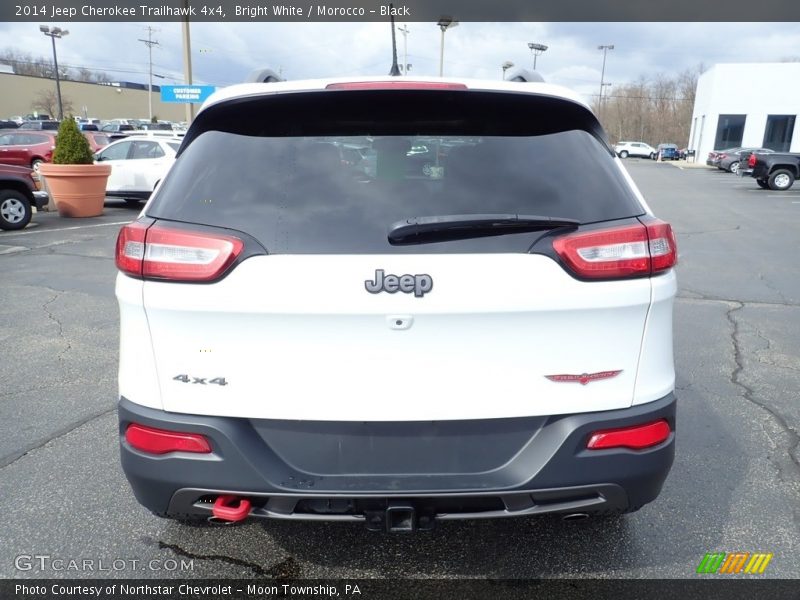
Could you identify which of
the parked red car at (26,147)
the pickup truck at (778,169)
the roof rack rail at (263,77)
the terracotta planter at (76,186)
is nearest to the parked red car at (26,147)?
the parked red car at (26,147)

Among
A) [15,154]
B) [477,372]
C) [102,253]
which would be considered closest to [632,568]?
[477,372]

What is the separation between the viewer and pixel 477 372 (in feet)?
6.46

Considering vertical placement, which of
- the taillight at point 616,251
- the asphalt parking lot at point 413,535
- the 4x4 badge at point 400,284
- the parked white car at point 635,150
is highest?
the taillight at point 616,251

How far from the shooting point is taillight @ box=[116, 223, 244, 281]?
1930mm

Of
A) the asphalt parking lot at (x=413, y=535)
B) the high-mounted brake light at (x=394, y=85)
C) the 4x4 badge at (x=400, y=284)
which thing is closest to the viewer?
the 4x4 badge at (x=400, y=284)

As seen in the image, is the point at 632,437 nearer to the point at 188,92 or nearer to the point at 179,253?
the point at 179,253

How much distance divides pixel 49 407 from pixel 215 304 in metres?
2.86

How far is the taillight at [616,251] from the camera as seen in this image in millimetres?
1943

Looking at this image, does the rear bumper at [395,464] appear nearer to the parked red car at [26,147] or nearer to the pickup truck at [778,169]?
the parked red car at [26,147]

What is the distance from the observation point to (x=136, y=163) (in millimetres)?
15125

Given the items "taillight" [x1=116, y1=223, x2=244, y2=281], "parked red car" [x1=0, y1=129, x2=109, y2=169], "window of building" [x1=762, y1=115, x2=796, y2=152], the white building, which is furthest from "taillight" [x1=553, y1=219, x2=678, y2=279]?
"window of building" [x1=762, y1=115, x2=796, y2=152]

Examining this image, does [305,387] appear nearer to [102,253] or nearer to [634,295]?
[634,295]

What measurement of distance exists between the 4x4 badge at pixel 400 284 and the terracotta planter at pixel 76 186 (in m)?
13.4

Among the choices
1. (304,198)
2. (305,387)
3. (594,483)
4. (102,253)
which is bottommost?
(102,253)
